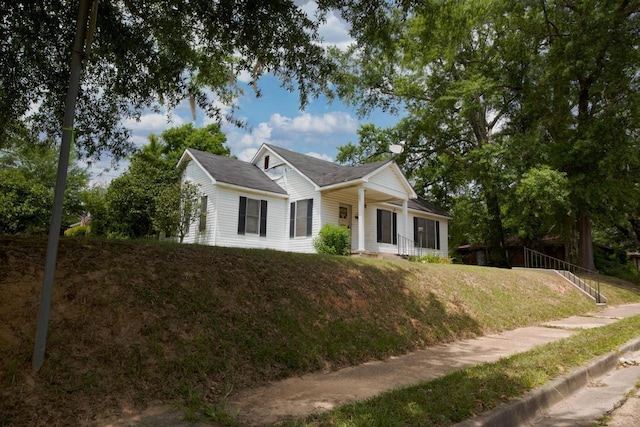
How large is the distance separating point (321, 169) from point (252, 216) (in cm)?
526

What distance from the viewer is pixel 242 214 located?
17547mm

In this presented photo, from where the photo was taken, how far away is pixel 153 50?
734 centimetres

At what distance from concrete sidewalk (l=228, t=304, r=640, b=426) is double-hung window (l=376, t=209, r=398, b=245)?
12666 mm

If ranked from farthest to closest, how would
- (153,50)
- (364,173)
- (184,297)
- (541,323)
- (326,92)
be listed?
(364,173) → (541,323) → (326,92) → (153,50) → (184,297)

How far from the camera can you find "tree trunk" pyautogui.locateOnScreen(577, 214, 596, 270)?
74.2ft

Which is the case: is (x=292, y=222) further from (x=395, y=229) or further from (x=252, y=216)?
(x=395, y=229)

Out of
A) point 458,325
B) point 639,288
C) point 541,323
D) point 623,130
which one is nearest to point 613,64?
point 623,130

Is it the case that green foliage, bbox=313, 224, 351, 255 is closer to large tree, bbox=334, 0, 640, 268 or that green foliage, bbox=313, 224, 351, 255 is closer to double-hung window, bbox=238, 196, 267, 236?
double-hung window, bbox=238, 196, 267, 236

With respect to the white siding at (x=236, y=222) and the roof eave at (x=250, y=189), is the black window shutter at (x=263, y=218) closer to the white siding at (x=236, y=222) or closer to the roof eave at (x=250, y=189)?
the white siding at (x=236, y=222)

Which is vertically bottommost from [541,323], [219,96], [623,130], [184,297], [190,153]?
[541,323]

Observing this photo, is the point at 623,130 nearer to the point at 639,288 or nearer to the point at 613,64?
the point at 613,64

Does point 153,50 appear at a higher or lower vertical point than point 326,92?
higher

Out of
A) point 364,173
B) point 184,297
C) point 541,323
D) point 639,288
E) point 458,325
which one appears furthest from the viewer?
point 639,288

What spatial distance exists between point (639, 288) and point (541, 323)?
1520 centimetres
